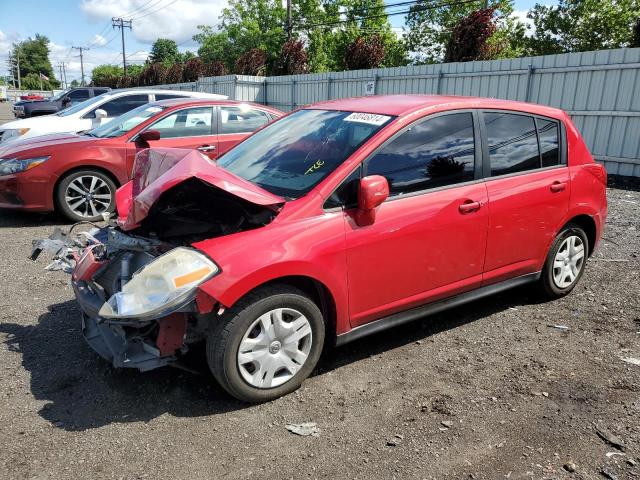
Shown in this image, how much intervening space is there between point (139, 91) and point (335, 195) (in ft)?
30.4

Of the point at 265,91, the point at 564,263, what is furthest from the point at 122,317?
the point at 265,91

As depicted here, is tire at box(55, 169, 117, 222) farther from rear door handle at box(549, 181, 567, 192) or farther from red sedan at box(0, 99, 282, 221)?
→ rear door handle at box(549, 181, 567, 192)

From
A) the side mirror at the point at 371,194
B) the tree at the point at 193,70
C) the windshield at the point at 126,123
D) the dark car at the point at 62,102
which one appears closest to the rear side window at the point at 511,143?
the side mirror at the point at 371,194

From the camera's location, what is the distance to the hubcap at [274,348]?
2.92 metres

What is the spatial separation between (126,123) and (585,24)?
36.4m

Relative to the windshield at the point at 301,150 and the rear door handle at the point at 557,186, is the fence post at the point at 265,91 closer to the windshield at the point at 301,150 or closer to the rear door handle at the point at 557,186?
the windshield at the point at 301,150

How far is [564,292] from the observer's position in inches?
183

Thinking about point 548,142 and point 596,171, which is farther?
point 596,171

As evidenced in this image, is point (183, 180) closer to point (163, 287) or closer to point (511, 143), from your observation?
point (163, 287)

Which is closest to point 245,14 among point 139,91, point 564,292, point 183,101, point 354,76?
point 354,76

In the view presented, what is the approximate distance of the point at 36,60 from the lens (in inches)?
5148

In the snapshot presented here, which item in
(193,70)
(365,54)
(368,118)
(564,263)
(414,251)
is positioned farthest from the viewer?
(193,70)

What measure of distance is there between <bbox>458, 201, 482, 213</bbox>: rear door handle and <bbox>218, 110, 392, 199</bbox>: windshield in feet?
2.61

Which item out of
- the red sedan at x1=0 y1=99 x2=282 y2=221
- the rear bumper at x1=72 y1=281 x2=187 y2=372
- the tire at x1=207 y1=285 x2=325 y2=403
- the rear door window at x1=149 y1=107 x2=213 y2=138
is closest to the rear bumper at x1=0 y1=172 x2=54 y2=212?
the red sedan at x1=0 y1=99 x2=282 y2=221
